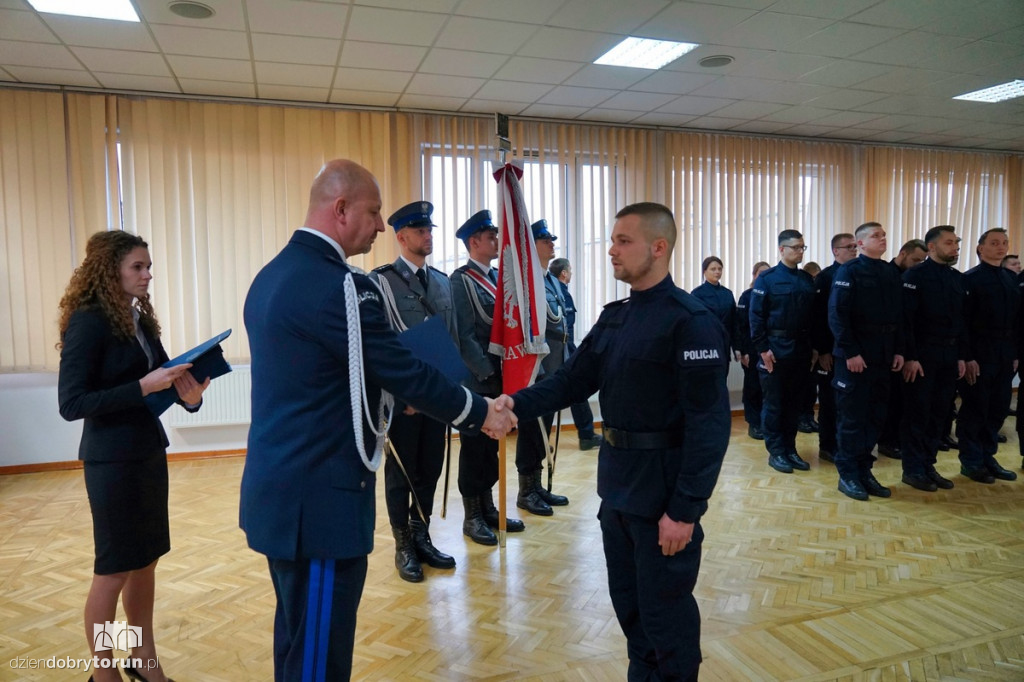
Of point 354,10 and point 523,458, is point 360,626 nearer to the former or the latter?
point 523,458

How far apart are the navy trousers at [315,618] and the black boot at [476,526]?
6.60ft

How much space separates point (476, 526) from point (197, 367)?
1966 millimetres

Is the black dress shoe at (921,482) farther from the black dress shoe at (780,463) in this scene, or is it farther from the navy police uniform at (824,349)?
the black dress shoe at (780,463)

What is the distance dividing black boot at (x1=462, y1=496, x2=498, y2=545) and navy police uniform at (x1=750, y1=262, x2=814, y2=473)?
2.55 m

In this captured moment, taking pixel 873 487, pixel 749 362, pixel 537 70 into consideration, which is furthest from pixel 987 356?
pixel 537 70

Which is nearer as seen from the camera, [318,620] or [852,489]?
[318,620]

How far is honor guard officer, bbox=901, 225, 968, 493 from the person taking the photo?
14.6 feet

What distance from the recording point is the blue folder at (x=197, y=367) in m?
2.00

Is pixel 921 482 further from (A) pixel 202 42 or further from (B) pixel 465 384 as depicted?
(A) pixel 202 42

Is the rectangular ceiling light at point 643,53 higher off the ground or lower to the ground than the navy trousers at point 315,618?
higher

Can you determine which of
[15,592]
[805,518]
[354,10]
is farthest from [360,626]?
[354,10]

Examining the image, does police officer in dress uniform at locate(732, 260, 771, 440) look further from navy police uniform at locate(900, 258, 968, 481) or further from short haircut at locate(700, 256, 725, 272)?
navy police uniform at locate(900, 258, 968, 481)

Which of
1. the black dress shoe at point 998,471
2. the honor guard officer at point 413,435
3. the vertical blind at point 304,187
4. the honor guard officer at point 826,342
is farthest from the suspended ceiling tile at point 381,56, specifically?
the black dress shoe at point 998,471

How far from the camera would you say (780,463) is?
499 cm
